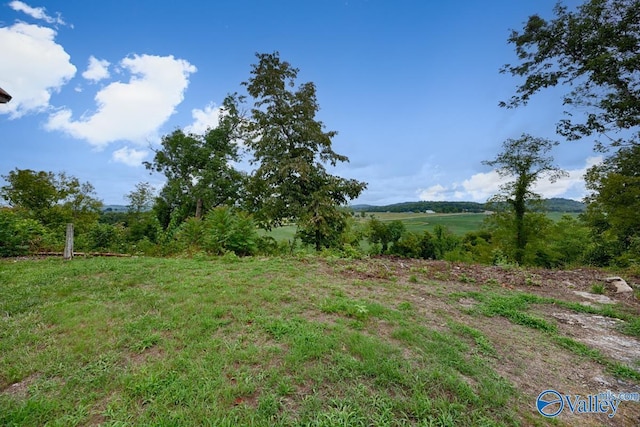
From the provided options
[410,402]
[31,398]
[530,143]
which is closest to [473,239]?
[530,143]

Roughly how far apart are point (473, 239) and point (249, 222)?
2164cm

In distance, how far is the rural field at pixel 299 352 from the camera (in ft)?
6.36

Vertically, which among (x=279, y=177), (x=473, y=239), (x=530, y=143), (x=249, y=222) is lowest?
(x=473, y=239)

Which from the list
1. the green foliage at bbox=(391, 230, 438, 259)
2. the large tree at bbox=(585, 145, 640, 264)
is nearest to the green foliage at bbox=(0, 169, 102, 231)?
the green foliage at bbox=(391, 230, 438, 259)

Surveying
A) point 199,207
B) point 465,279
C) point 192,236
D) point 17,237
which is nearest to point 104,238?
point 17,237

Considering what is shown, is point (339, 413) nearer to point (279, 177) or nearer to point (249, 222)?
point (249, 222)

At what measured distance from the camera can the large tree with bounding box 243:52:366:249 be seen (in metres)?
9.66

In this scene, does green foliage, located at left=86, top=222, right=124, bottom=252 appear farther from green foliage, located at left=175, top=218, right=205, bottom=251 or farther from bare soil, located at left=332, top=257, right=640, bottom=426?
bare soil, located at left=332, top=257, right=640, bottom=426

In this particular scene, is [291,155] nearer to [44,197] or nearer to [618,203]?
[618,203]

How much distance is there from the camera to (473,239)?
76.2 ft

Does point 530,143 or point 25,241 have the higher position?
point 530,143

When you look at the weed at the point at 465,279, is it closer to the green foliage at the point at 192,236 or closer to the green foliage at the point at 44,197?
the green foliage at the point at 192,236

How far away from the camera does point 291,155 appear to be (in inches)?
390

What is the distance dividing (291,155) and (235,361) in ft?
27.1
